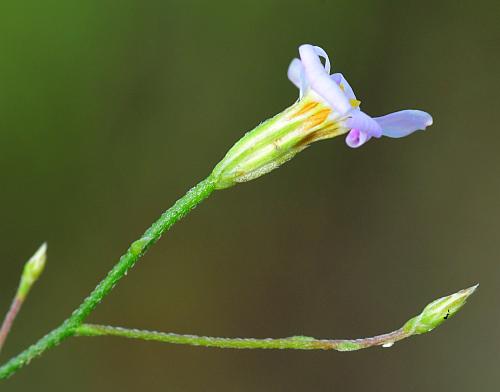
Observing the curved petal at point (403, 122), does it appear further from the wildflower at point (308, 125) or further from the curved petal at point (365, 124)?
the curved petal at point (365, 124)

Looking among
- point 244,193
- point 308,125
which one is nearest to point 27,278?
point 308,125

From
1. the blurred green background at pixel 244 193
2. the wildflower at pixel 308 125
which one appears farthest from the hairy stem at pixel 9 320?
the blurred green background at pixel 244 193

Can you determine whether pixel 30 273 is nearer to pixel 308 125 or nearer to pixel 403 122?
pixel 308 125

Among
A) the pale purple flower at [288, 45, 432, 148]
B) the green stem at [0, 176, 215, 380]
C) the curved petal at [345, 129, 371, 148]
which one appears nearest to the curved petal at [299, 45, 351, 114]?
the pale purple flower at [288, 45, 432, 148]

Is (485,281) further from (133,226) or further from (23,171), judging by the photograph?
(23,171)

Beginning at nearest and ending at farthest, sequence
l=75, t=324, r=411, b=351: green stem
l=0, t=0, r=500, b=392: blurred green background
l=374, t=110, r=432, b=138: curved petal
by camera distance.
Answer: l=75, t=324, r=411, b=351: green stem, l=374, t=110, r=432, b=138: curved petal, l=0, t=0, r=500, b=392: blurred green background

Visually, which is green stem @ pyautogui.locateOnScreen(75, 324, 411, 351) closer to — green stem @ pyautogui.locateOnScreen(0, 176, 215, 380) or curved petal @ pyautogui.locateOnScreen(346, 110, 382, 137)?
green stem @ pyautogui.locateOnScreen(0, 176, 215, 380)

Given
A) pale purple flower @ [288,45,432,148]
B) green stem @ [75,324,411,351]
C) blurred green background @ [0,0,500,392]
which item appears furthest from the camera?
blurred green background @ [0,0,500,392]
